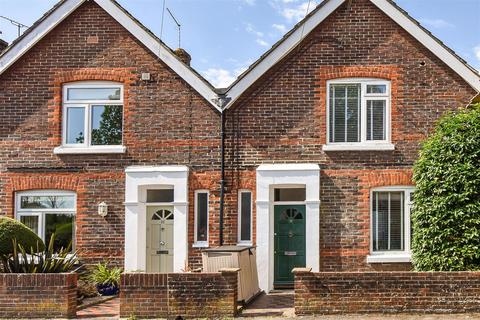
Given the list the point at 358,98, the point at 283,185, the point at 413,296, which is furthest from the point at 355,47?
the point at 413,296

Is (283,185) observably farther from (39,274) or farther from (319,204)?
(39,274)

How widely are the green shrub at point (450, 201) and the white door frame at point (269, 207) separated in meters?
2.51

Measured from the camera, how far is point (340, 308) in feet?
42.7

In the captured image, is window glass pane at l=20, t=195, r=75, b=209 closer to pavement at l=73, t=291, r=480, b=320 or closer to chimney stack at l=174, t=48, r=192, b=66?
pavement at l=73, t=291, r=480, b=320

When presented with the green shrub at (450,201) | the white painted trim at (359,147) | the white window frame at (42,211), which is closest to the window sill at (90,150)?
the white window frame at (42,211)

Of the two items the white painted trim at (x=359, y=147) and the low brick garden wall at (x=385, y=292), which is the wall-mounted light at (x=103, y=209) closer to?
the white painted trim at (x=359, y=147)

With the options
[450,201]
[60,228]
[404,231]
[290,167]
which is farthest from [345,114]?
[60,228]

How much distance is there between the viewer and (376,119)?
57.5ft

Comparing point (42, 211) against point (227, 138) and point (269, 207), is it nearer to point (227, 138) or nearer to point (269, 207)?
point (227, 138)

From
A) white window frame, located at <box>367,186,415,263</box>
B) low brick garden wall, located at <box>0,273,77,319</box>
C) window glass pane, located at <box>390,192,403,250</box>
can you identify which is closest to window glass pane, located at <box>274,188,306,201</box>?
white window frame, located at <box>367,186,415,263</box>

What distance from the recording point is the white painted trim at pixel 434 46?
17234 millimetres

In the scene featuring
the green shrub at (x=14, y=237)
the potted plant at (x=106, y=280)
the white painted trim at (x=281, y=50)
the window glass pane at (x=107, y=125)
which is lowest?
the potted plant at (x=106, y=280)

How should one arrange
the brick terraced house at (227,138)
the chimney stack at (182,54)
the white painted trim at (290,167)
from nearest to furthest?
the white painted trim at (290,167) → the brick terraced house at (227,138) → the chimney stack at (182,54)

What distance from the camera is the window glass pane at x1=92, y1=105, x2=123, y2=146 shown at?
709 inches
